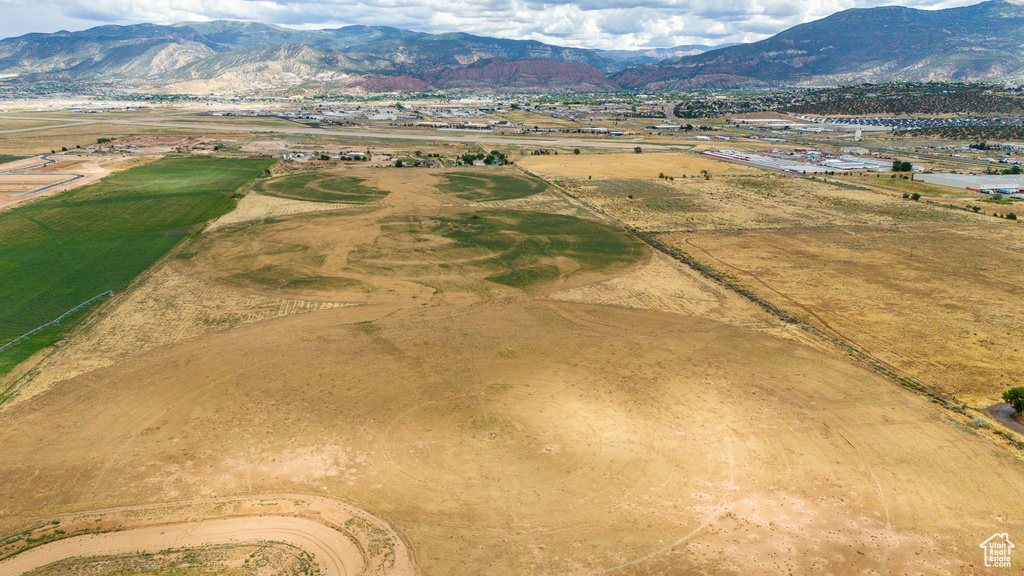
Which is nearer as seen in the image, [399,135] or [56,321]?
[56,321]

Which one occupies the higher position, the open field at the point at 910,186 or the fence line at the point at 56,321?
the open field at the point at 910,186

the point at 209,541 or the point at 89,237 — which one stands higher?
the point at 89,237

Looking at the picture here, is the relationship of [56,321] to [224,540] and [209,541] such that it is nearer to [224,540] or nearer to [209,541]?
[209,541]

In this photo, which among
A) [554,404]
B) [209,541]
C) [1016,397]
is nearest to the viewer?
[209,541]

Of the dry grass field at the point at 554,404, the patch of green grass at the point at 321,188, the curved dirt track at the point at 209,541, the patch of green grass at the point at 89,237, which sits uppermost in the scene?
the patch of green grass at the point at 321,188

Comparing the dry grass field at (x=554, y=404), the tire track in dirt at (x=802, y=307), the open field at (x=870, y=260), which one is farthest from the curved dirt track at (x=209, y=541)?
the open field at (x=870, y=260)

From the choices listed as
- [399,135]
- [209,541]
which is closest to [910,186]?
[209,541]

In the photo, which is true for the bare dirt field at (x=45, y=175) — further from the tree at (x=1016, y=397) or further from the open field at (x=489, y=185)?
the tree at (x=1016, y=397)
